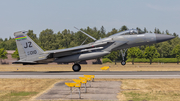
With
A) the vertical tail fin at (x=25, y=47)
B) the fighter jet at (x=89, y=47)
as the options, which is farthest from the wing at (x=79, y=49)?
the vertical tail fin at (x=25, y=47)

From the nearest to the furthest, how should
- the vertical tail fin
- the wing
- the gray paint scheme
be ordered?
the gray paint scheme < the wing < the vertical tail fin

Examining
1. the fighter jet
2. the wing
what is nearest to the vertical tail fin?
the fighter jet

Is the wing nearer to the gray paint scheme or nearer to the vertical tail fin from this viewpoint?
the gray paint scheme

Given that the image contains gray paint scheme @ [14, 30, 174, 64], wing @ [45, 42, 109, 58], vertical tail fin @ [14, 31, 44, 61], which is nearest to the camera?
gray paint scheme @ [14, 30, 174, 64]

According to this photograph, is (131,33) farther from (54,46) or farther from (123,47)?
(54,46)

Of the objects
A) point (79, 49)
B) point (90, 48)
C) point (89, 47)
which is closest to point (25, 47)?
point (79, 49)

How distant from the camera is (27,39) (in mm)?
26141

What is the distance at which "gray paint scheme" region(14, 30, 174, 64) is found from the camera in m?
24.0

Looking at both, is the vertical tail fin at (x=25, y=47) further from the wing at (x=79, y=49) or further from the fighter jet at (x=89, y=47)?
the wing at (x=79, y=49)

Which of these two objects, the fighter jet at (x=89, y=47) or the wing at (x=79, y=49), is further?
the wing at (x=79, y=49)

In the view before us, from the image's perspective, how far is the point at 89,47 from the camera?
975 inches

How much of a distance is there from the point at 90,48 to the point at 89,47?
0.17 m

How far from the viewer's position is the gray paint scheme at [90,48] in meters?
24.0

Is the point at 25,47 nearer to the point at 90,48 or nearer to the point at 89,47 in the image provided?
the point at 89,47
